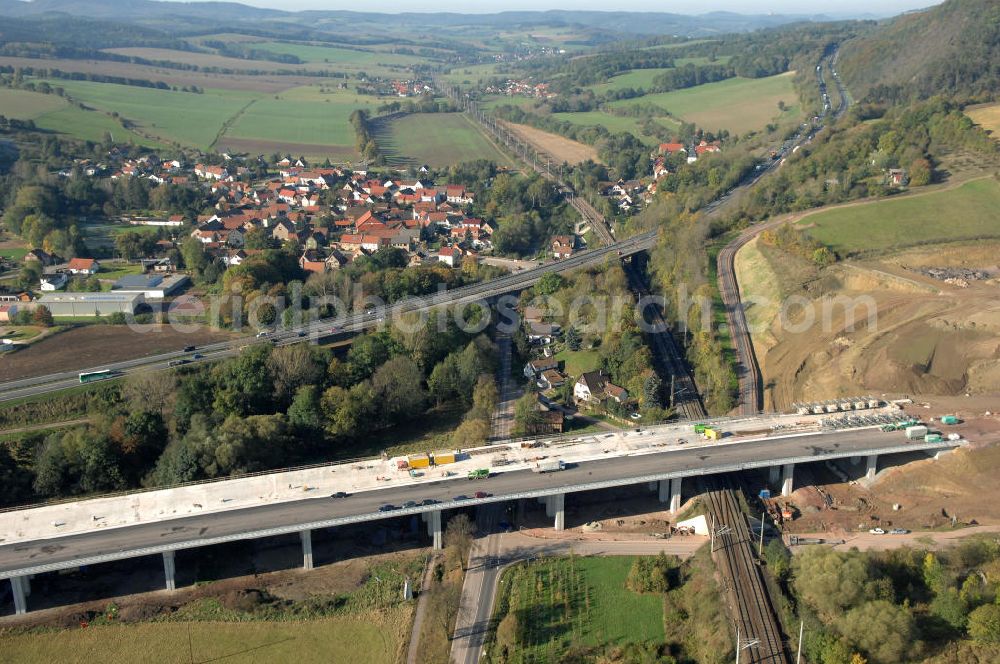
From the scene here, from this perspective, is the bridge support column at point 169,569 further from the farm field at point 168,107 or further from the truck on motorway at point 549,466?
the farm field at point 168,107

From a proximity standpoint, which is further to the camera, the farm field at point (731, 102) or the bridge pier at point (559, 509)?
the farm field at point (731, 102)

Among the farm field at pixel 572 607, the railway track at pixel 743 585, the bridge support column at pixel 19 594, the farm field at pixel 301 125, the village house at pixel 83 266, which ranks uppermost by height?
the farm field at pixel 301 125

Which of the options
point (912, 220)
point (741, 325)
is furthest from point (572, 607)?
point (912, 220)

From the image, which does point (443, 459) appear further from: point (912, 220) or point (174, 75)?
point (174, 75)

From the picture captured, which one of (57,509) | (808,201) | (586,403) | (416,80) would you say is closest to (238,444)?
(57,509)

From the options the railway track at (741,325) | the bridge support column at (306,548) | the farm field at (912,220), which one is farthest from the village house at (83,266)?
the farm field at (912,220)
